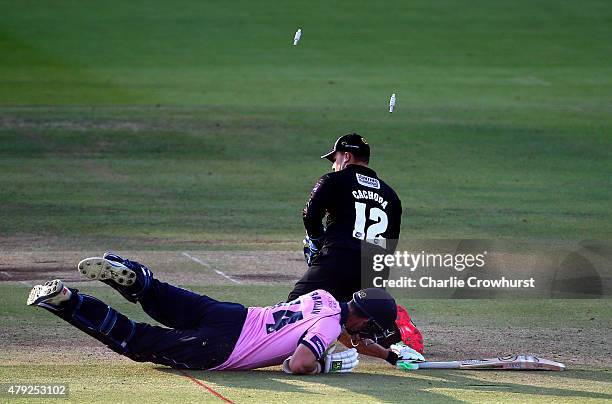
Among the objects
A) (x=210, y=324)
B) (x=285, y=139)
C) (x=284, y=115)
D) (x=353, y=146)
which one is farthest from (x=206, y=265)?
(x=284, y=115)

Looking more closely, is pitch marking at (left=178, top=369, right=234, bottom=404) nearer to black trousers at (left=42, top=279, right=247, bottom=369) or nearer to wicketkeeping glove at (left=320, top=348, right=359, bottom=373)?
black trousers at (left=42, top=279, right=247, bottom=369)

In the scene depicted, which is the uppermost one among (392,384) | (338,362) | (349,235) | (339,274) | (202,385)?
(349,235)

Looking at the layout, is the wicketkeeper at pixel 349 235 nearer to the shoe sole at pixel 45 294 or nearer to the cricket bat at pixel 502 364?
the cricket bat at pixel 502 364

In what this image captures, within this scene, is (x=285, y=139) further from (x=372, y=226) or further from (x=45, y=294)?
(x=45, y=294)

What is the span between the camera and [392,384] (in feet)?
32.3

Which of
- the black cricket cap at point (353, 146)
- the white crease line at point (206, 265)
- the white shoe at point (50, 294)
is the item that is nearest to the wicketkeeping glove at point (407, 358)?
the black cricket cap at point (353, 146)

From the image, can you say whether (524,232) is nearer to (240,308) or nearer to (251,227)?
(251,227)

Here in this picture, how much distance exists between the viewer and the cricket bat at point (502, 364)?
415 inches

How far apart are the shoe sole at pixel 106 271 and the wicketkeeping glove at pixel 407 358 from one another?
7.42ft

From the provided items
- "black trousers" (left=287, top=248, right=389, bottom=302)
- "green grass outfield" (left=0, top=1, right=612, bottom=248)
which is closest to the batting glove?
"black trousers" (left=287, top=248, right=389, bottom=302)

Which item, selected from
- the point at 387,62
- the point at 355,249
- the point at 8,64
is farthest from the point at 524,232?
the point at 8,64

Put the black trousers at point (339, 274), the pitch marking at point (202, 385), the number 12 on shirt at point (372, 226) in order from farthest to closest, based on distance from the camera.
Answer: the number 12 on shirt at point (372, 226) < the black trousers at point (339, 274) < the pitch marking at point (202, 385)

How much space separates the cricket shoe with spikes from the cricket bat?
2334mm

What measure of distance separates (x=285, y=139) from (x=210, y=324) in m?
17.2
